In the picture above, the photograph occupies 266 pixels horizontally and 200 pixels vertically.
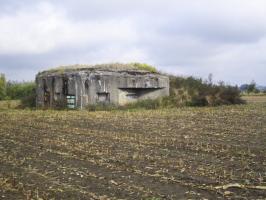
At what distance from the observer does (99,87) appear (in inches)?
1185

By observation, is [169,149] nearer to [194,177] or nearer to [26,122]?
[194,177]

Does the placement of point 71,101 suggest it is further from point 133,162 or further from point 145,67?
point 133,162

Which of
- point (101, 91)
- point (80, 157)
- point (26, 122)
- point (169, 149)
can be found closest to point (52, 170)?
point (80, 157)

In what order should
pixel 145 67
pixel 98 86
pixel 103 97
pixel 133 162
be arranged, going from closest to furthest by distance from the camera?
1. pixel 133 162
2. pixel 98 86
3. pixel 103 97
4. pixel 145 67

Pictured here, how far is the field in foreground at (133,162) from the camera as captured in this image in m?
7.87

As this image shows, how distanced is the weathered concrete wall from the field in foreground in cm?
1149

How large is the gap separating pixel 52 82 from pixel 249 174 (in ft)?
77.8

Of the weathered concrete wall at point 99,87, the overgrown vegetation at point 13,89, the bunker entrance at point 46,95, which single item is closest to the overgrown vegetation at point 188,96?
the weathered concrete wall at point 99,87

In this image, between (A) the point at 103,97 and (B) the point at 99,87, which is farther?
(A) the point at 103,97

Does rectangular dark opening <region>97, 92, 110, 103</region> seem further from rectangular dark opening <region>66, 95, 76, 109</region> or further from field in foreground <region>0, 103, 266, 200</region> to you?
field in foreground <region>0, 103, 266, 200</region>

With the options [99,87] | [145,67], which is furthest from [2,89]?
[99,87]

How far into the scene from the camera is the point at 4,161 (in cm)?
1084

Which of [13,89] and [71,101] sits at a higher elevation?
[13,89]

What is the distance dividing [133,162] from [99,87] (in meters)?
19.8
